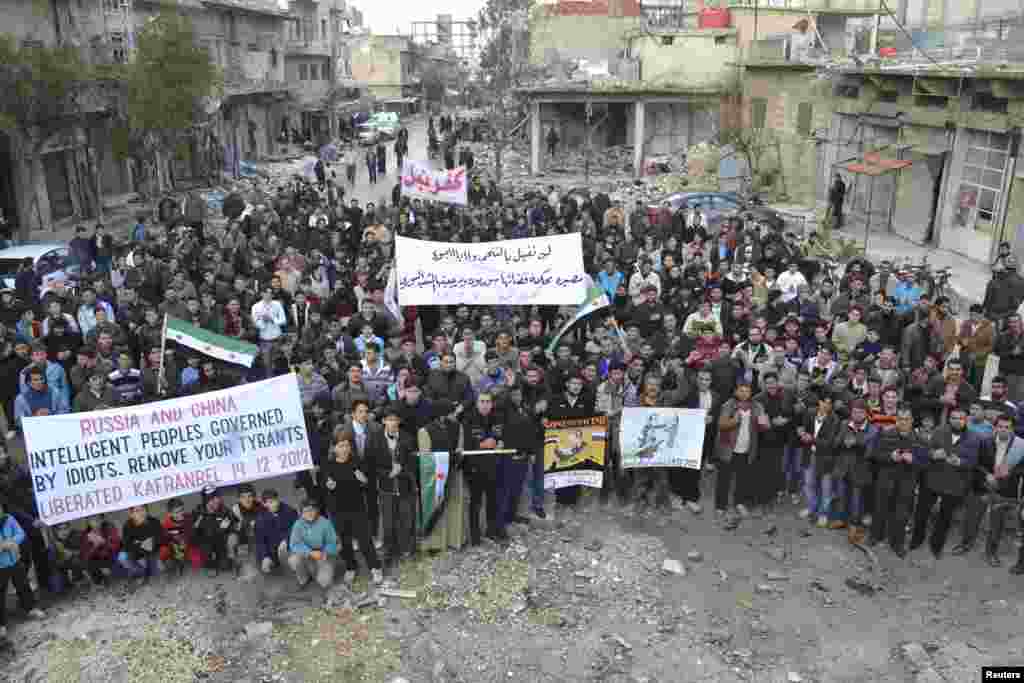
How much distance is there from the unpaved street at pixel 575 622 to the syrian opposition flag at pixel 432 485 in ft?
1.43

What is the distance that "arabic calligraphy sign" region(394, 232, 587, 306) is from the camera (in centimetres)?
1189

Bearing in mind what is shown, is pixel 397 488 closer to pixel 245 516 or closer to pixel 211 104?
pixel 245 516

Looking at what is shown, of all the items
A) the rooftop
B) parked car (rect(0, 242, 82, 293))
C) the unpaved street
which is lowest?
the unpaved street

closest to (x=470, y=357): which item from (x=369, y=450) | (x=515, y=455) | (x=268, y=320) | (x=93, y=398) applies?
(x=515, y=455)

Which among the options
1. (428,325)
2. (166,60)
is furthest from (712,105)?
(428,325)

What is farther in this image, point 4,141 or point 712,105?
point 712,105

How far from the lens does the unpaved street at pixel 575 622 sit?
7238 mm

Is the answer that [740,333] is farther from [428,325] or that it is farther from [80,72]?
[80,72]

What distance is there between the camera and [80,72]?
22203mm

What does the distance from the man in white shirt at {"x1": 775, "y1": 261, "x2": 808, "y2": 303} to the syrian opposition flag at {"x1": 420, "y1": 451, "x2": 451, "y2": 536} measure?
663cm

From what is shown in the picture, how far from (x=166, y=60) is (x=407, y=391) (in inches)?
831

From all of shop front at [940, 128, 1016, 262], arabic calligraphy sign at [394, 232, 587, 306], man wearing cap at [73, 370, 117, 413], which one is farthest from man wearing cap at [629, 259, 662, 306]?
shop front at [940, 128, 1016, 262]

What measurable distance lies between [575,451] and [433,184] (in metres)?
10.9

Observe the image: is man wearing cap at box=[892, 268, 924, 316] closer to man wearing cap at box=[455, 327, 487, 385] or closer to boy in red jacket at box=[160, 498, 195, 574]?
man wearing cap at box=[455, 327, 487, 385]
